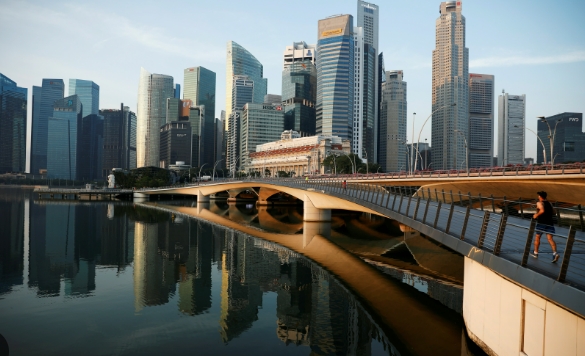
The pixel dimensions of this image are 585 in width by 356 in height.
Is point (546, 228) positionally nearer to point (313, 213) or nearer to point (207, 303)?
point (207, 303)

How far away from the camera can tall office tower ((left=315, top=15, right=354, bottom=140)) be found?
186375 mm

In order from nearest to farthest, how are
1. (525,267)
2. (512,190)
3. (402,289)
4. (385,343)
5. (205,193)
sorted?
(525,267), (385,343), (402,289), (512,190), (205,193)

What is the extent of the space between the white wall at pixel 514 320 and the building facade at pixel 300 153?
130 metres

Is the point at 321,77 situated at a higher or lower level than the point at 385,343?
higher

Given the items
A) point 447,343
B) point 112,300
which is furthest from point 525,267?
point 112,300

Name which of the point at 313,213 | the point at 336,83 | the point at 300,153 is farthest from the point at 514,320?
the point at 336,83

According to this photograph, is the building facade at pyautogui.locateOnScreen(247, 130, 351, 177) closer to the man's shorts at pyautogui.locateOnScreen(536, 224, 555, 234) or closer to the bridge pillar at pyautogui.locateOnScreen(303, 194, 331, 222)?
the bridge pillar at pyautogui.locateOnScreen(303, 194, 331, 222)

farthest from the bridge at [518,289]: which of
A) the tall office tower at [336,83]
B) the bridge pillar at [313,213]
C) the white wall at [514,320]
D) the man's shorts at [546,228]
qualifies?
the tall office tower at [336,83]

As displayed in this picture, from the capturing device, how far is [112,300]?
22.0 metres

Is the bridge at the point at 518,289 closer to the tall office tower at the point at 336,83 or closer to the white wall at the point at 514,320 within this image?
the white wall at the point at 514,320

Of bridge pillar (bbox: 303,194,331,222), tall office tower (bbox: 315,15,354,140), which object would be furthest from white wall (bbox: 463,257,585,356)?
tall office tower (bbox: 315,15,354,140)

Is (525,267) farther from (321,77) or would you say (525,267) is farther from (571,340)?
(321,77)

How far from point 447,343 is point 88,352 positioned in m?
12.3

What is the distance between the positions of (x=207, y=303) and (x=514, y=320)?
14388mm
